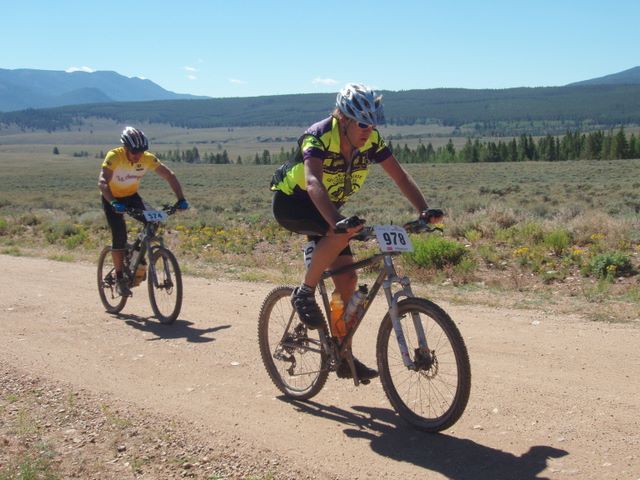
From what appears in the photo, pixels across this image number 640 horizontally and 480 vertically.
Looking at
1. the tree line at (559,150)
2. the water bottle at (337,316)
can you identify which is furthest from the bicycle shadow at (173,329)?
the tree line at (559,150)

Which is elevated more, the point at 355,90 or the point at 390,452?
the point at 355,90

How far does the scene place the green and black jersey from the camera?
456 cm

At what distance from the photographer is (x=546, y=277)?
32.5 feet

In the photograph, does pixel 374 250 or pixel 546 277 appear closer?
pixel 546 277

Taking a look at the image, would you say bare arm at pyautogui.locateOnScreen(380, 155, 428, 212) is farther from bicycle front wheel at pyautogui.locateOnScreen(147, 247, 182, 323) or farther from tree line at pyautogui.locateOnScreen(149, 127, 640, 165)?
tree line at pyautogui.locateOnScreen(149, 127, 640, 165)

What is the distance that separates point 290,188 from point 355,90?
867mm

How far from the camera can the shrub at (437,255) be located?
35.2 feet

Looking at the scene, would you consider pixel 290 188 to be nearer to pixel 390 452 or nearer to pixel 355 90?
pixel 355 90

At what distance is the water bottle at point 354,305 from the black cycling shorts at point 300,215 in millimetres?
465

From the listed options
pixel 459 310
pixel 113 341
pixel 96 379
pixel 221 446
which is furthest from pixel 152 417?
pixel 459 310

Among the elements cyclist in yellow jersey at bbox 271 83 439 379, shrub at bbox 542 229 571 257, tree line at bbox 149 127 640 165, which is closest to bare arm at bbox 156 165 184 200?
cyclist in yellow jersey at bbox 271 83 439 379

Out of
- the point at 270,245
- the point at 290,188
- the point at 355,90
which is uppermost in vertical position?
the point at 355,90

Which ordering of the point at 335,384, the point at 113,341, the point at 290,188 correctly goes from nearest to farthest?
1. the point at 290,188
2. the point at 335,384
3. the point at 113,341

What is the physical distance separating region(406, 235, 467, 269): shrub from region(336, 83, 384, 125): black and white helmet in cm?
644
